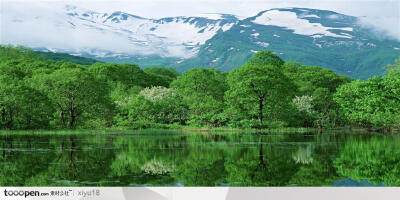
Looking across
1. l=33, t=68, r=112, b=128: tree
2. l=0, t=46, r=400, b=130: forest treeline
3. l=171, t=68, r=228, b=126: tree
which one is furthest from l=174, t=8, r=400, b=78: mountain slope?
l=33, t=68, r=112, b=128: tree

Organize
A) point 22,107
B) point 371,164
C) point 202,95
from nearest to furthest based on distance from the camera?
point 371,164 → point 22,107 → point 202,95

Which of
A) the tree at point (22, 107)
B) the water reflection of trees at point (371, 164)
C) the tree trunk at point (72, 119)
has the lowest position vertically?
the tree trunk at point (72, 119)

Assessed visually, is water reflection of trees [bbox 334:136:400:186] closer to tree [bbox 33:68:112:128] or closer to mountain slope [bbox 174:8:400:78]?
tree [bbox 33:68:112:128]

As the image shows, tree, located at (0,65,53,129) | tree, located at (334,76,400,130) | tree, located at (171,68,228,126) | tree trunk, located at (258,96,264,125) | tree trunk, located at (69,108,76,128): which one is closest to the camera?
tree, located at (334,76,400,130)

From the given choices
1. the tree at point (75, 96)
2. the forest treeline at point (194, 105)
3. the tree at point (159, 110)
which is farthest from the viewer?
the tree at point (159, 110)

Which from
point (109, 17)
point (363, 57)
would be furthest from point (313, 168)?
point (363, 57)

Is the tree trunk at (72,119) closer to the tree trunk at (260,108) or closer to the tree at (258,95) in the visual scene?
the tree at (258,95)

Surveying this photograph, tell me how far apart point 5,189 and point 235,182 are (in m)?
6.66

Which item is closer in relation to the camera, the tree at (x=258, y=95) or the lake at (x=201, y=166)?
the lake at (x=201, y=166)

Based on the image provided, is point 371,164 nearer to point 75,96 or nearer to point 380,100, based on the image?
point 380,100

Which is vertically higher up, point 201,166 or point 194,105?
point 201,166

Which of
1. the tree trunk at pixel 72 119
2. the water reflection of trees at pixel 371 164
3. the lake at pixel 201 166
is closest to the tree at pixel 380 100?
the water reflection of trees at pixel 371 164

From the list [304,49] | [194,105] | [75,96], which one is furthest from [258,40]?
[75,96]

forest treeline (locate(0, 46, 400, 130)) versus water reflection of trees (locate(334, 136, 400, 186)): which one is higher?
water reflection of trees (locate(334, 136, 400, 186))
